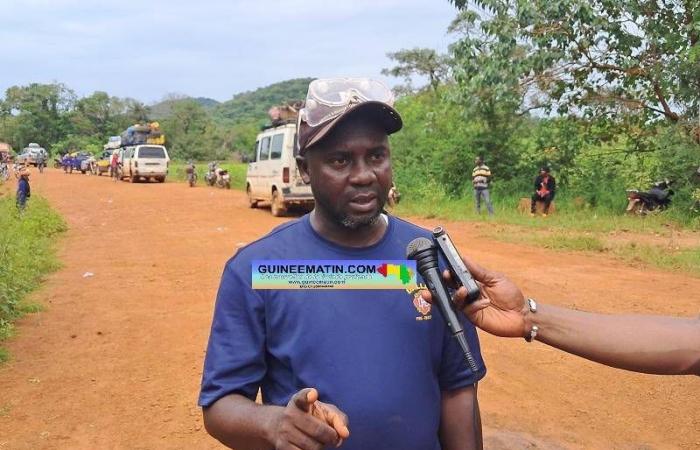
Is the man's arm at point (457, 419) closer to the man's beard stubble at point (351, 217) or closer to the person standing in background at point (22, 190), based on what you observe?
the man's beard stubble at point (351, 217)

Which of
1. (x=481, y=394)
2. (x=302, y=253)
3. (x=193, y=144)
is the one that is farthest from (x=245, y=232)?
(x=193, y=144)

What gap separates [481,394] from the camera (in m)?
4.49

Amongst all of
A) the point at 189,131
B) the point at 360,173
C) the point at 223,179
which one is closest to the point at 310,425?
the point at 360,173

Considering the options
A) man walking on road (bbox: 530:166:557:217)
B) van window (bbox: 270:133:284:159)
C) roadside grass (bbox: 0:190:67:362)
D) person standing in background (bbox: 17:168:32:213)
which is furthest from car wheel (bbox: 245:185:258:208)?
man walking on road (bbox: 530:166:557:217)

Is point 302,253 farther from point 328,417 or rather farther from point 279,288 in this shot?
point 328,417

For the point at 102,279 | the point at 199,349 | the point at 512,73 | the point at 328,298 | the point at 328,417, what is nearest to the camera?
the point at 328,417

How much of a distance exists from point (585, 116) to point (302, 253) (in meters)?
14.8

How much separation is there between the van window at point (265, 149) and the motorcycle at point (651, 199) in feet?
26.5

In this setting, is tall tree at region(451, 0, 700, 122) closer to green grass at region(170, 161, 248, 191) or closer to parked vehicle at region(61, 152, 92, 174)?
green grass at region(170, 161, 248, 191)

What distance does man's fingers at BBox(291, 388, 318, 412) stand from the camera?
1.27 metres

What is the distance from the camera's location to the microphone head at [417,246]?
1523 millimetres

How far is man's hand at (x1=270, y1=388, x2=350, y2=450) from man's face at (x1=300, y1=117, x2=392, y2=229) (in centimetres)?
50

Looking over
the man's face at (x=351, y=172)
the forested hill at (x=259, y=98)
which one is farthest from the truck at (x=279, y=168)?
the forested hill at (x=259, y=98)

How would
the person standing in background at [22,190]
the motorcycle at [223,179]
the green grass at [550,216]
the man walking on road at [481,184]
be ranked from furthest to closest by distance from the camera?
the motorcycle at [223,179] < the man walking on road at [481,184] < the person standing in background at [22,190] < the green grass at [550,216]
